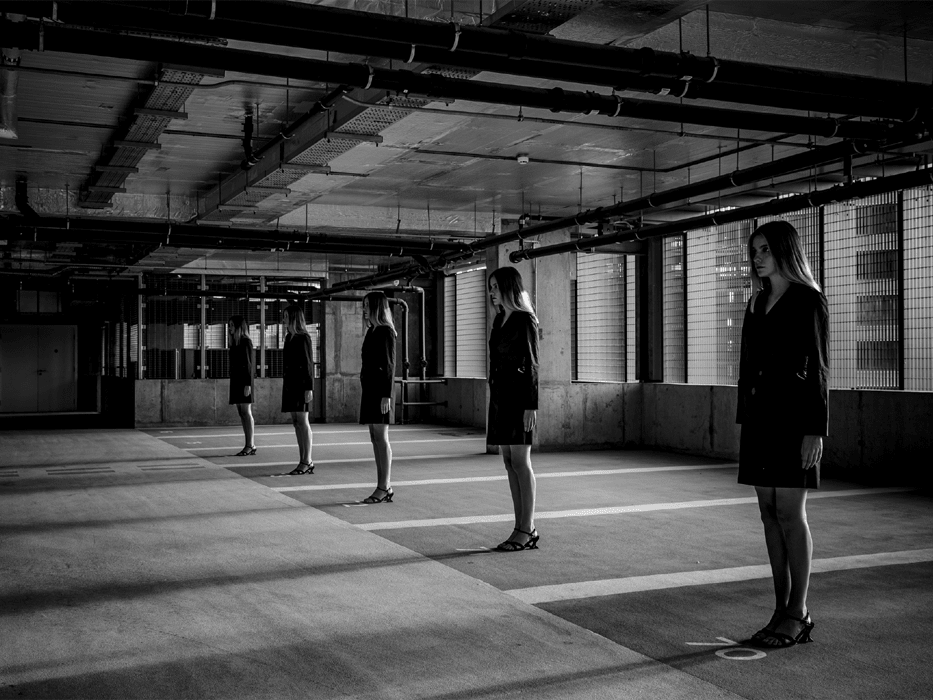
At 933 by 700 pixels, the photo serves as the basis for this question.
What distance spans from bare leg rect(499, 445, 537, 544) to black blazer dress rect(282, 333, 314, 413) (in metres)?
4.18

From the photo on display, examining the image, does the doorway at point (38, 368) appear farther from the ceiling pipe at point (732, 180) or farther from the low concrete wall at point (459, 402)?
the ceiling pipe at point (732, 180)

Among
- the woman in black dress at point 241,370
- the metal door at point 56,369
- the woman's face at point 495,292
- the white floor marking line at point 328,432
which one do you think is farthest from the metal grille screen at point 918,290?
the metal door at point 56,369

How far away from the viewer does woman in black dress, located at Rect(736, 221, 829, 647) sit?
379cm

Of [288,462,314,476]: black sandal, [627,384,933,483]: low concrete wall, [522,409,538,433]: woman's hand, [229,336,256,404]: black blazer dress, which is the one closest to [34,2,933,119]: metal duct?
[522,409,538,433]: woman's hand

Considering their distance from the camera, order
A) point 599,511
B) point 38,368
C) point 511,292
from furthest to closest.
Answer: point 38,368
point 599,511
point 511,292

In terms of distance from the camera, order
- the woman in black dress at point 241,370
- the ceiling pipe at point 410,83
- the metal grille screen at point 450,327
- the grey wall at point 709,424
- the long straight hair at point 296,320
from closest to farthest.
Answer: the ceiling pipe at point 410,83, the grey wall at point 709,424, the long straight hair at point 296,320, the woman in black dress at point 241,370, the metal grille screen at point 450,327

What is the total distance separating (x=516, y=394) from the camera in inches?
226

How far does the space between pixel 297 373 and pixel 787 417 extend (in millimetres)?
6566

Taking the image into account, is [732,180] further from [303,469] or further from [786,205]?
[303,469]

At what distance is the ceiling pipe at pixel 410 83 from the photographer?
4289mm

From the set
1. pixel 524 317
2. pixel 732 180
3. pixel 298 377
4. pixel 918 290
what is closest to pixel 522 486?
pixel 524 317

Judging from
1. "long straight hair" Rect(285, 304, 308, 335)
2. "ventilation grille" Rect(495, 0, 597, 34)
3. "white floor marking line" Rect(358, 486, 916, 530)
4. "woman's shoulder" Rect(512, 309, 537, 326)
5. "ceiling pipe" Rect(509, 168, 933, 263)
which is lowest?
"white floor marking line" Rect(358, 486, 916, 530)

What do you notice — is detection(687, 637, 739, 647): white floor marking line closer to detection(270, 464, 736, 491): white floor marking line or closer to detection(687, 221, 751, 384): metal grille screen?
detection(270, 464, 736, 491): white floor marking line

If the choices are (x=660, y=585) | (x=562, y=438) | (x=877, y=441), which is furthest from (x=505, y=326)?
(x=562, y=438)
